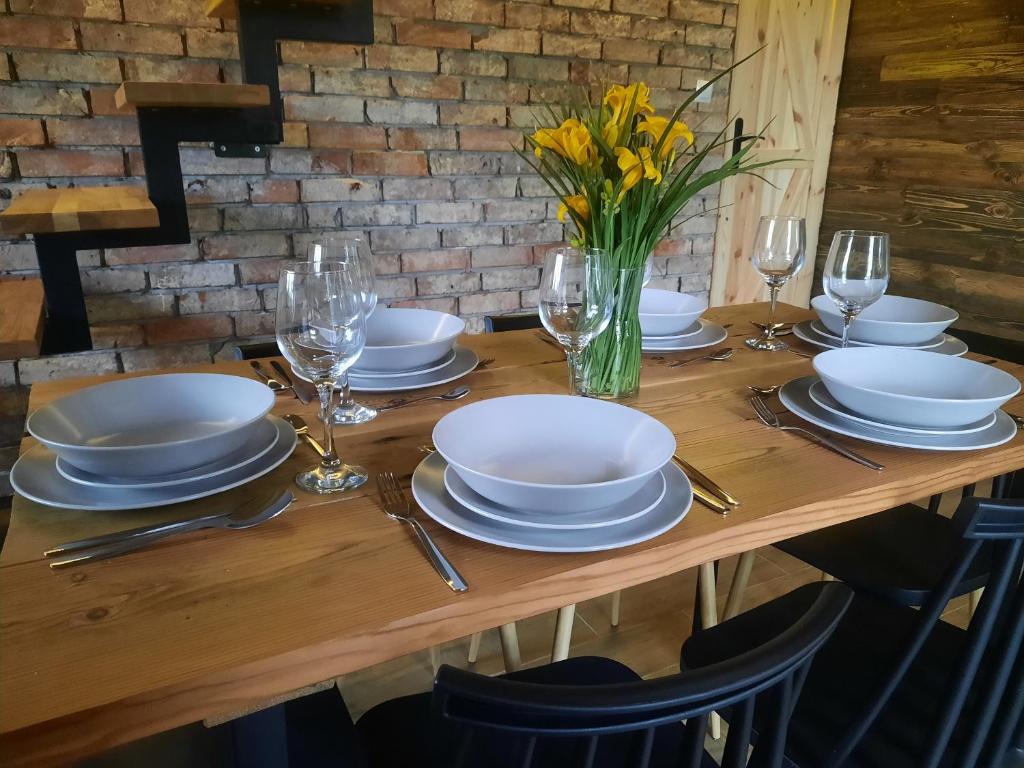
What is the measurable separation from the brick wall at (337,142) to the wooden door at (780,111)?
182 millimetres

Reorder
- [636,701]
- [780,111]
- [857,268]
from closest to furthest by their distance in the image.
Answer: [636,701] < [857,268] < [780,111]

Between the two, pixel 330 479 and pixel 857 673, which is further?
pixel 857 673

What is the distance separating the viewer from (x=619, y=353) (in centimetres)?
109

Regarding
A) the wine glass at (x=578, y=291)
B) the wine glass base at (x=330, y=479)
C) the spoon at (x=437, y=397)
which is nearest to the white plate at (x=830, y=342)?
the wine glass at (x=578, y=291)

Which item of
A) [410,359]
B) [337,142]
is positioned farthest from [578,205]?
[337,142]

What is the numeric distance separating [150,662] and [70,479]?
31 cm

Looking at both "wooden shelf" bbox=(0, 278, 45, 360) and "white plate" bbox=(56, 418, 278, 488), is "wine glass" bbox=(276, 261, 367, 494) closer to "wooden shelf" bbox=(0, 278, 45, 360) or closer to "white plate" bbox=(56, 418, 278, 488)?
"white plate" bbox=(56, 418, 278, 488)

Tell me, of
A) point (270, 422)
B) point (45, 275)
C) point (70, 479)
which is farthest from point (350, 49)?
point (70, 479)

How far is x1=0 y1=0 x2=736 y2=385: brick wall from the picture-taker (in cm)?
186

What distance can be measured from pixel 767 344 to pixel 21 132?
181 cm

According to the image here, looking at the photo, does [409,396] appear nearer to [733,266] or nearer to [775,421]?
[775,421]

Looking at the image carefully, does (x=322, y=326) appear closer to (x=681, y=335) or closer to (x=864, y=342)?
(x=681, y=335)

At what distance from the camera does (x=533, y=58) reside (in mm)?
2391

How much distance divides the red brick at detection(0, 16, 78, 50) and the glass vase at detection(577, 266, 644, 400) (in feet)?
5.26
